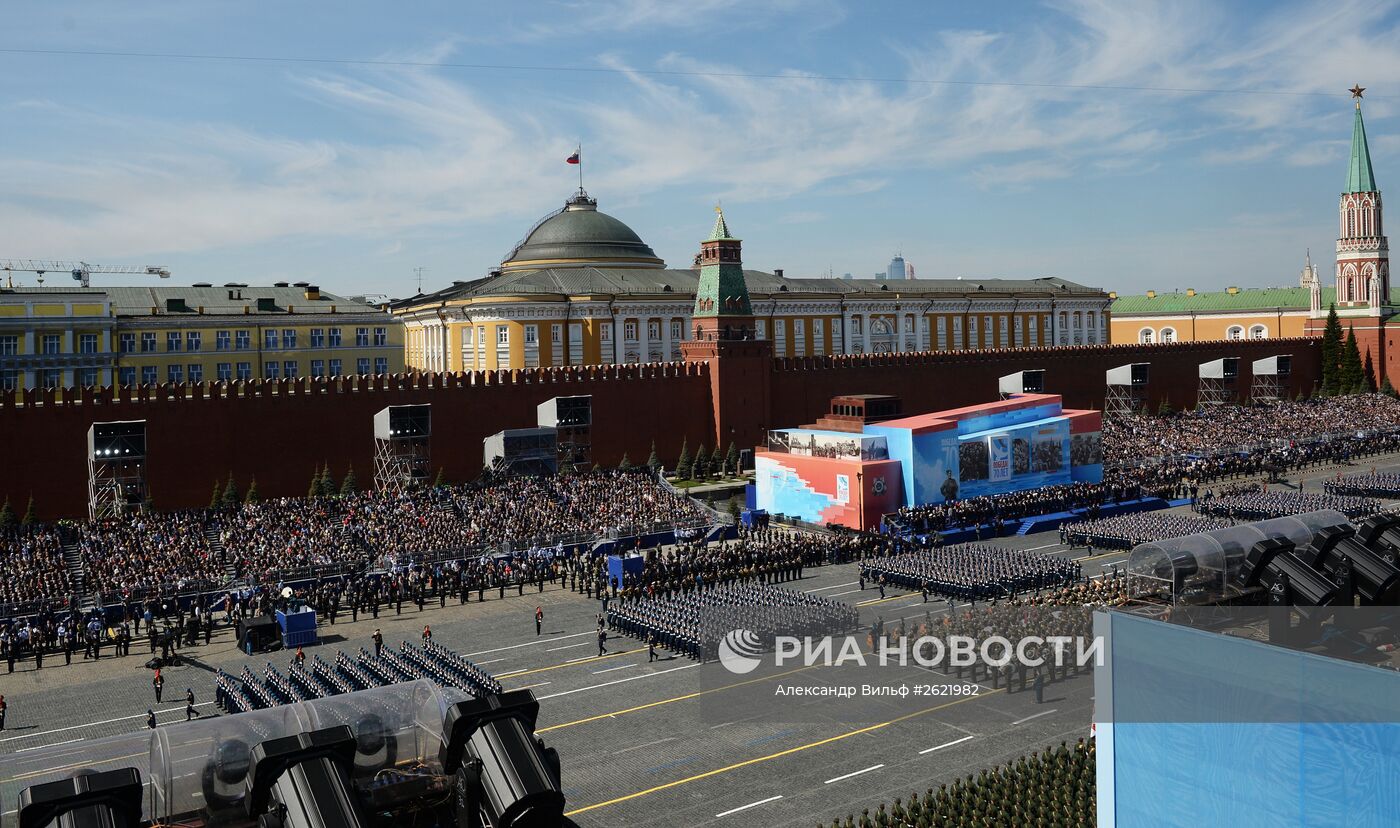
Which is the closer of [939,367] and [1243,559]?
[1243,559]

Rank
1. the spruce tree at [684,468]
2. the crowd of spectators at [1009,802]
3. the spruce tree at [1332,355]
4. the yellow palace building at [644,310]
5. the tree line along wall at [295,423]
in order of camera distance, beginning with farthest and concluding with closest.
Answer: the spruce tree at [1332,355]
the yellow palace building at [644,310]
the spruce tree at [684,468]
the tree line along wall at [295,423]
the crowd of spectators at [1009,802]

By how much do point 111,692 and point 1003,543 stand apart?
26151 mm

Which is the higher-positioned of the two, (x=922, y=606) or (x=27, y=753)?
(x=27, y=753)

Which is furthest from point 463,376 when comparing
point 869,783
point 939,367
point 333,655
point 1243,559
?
point 1243,559

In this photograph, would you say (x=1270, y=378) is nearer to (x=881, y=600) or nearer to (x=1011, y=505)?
(x=1011, y=505)

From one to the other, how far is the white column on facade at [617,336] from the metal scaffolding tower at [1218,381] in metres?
35.4

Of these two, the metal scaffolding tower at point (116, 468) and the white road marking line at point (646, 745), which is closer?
the white road marking line at point (646, 745)

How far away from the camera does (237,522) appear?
34.7 m

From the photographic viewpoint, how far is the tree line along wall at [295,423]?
120ft

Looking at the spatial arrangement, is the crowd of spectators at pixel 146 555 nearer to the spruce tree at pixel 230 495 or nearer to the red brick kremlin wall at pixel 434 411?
the spruce tree at pixel 230 495

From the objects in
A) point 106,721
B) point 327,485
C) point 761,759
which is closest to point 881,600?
point 761,759

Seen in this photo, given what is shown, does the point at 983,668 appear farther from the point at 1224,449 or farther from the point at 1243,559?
the point at 1224,449

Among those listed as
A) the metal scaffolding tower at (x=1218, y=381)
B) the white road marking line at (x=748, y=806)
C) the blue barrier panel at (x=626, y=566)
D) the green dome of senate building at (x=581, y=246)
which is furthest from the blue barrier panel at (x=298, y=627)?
the metal scaffolding tower at (x=1218, y=381)

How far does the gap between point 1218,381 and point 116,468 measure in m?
60.3
